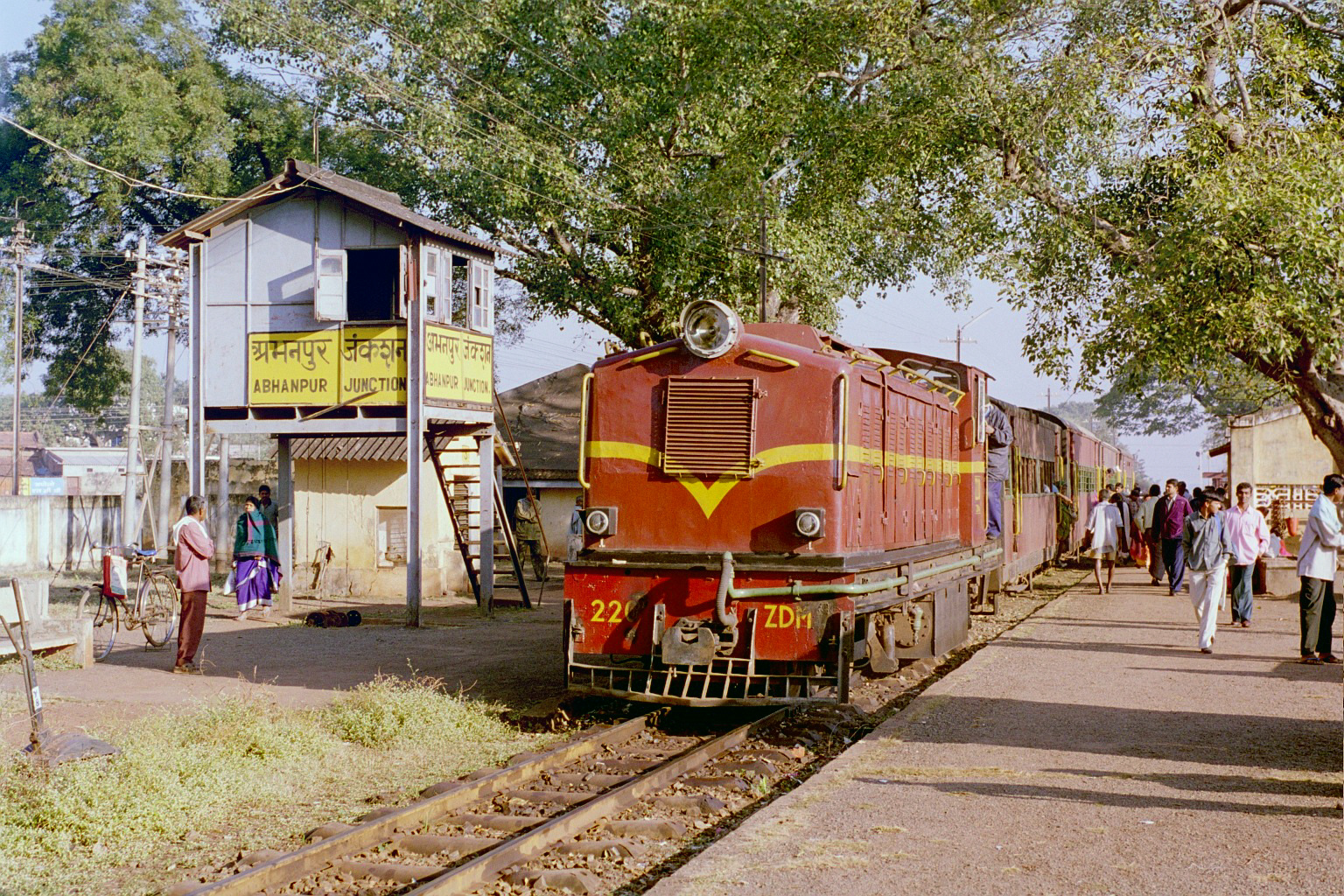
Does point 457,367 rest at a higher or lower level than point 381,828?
higher

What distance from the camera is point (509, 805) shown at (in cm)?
761

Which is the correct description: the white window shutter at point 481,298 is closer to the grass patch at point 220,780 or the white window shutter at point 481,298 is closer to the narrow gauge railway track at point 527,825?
the grass patch at point 220,780

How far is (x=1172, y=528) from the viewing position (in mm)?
21281

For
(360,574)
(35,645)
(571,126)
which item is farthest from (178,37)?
(35,645)

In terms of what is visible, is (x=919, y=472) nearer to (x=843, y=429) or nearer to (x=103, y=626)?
(x=843, y=429)

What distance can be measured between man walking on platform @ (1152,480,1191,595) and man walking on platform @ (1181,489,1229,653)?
701cm

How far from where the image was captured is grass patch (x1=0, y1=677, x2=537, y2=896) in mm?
→ 6633

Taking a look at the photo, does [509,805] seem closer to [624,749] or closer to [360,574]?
[624,749]

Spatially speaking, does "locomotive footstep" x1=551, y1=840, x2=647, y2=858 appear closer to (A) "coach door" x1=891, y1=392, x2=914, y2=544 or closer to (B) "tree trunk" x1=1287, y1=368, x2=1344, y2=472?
(A) "coach door" x1=891, y1=392, x2=914, y2=544

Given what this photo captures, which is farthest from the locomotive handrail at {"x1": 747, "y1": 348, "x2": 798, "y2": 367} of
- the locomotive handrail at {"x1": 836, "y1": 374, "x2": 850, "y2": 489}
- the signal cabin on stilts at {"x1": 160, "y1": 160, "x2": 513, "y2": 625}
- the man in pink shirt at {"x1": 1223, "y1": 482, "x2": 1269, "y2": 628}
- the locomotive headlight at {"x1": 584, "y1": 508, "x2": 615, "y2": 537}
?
the signal cabin on stilts at {"x1": 160, "y1": 160, "x2": 513, "y2": 625}

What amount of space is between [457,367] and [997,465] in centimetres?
811

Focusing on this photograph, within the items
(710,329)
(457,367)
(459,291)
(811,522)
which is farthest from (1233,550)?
(459,291)

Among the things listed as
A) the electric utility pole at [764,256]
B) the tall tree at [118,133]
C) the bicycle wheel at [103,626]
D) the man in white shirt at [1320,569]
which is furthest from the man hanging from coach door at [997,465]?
the tall tree at [118,133]

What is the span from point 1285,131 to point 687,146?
12332 mm
